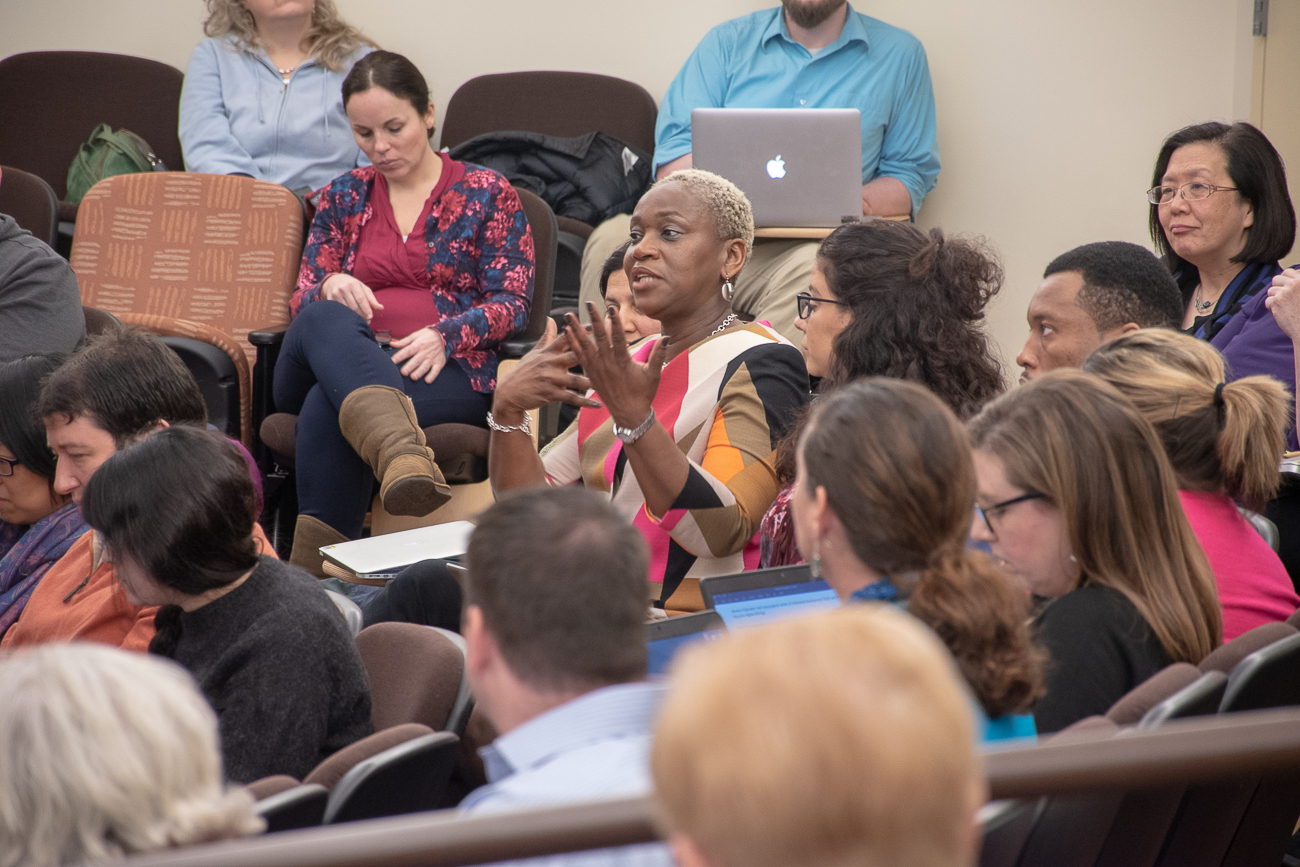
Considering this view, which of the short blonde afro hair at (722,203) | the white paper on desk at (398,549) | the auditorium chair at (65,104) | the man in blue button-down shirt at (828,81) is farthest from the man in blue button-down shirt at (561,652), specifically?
the auditorium chair at (65,104)

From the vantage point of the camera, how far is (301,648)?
57.8 inches

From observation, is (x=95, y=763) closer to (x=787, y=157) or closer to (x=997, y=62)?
(x=787, y=157)

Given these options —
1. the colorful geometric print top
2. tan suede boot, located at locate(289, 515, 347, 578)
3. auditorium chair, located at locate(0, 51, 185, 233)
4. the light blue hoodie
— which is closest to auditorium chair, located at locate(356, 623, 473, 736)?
the colorful geometric print top

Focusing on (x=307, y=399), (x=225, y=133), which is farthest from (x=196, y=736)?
(x=225, y=133)

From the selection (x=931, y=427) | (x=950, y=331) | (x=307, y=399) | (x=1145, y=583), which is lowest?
(x=307, y=399)

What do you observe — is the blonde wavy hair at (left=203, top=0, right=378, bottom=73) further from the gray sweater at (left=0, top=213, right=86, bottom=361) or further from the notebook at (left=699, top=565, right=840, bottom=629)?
the notebook at (left=699, top=565, right=840, bottom=629)

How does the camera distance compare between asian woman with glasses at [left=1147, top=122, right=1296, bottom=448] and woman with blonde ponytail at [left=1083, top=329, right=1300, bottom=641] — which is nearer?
woman with blonde ponytail at [left=1083, top=329, right=1300, bottom=641]

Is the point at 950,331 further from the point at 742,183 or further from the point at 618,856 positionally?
the point at 742,183

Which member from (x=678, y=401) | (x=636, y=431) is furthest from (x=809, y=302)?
(x=636, y=431)

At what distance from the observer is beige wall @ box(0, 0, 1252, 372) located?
4.98 m

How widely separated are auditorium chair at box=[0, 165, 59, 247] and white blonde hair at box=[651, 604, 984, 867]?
3.79 m

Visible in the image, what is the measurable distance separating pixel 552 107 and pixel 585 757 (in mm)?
4133

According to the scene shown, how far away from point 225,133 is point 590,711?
4.01m

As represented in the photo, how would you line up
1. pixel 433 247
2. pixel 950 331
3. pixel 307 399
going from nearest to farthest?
pixel 950 331
pixel 307 399
pixel 433 247
